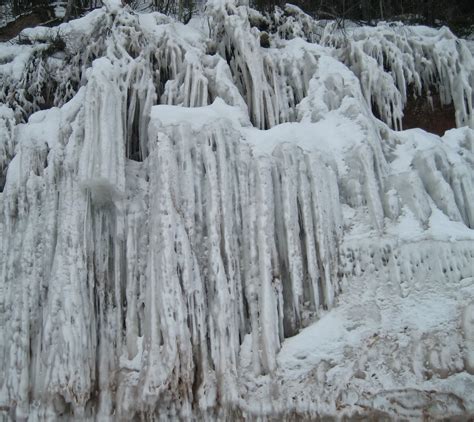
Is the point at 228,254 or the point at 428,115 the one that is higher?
the point at 228,254

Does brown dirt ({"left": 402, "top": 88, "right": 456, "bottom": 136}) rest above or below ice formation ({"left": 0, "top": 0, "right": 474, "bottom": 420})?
below

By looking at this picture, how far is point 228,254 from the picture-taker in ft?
23.9

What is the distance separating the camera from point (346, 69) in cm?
947

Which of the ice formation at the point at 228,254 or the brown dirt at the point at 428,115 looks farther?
the brown dirt at the point at 428,115

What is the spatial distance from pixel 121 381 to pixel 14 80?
5.95 meters

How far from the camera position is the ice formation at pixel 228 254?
6551 mm

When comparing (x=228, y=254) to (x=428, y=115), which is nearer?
(x=228, y=254)

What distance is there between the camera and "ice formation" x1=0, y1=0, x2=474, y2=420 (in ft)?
21.5

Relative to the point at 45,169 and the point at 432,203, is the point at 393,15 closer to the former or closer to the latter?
the point at 432,203

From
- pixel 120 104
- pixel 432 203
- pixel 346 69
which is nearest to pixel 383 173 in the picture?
pixel 432 203

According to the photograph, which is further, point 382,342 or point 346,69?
point 346,69

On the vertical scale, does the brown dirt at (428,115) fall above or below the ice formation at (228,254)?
below

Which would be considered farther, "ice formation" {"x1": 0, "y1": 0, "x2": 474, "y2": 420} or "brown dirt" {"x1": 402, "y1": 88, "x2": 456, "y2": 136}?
"brown dirt" {"x1": 402, "y1": 88, "x2": 456, "y2": 136}

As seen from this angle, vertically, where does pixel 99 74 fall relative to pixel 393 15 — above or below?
above
